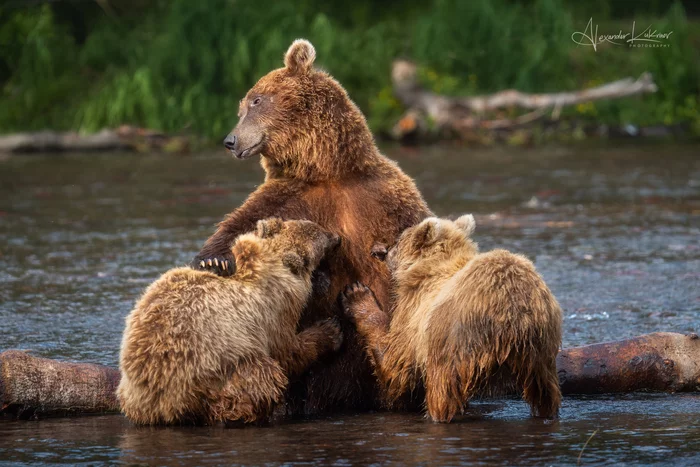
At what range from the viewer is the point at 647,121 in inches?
896

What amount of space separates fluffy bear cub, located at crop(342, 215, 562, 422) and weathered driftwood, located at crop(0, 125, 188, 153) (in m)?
16.3

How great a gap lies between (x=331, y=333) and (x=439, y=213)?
7.33 meters

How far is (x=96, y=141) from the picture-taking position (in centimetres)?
2206

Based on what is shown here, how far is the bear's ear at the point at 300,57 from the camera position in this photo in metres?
6.55

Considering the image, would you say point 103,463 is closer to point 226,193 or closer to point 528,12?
point 226,193

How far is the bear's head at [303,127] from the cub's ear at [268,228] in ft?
1.83

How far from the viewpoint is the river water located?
5.04 m

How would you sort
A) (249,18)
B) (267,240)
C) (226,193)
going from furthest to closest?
(249,18) < (226,193) < (267,240)

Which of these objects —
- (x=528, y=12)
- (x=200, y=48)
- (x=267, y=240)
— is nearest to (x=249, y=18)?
(x=200, y=48)

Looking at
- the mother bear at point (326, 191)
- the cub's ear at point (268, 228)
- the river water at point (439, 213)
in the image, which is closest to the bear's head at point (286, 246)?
the cub's ear at point (268, 228)

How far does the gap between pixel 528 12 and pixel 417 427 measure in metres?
21.8

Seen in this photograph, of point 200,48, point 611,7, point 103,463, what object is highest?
point 611,7

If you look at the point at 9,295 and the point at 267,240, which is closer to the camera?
the point at 267,240

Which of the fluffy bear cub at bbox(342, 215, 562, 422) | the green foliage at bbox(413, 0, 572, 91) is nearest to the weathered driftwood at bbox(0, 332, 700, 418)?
the fluffy bear cub at bbox(342, 215, 562, 422)
